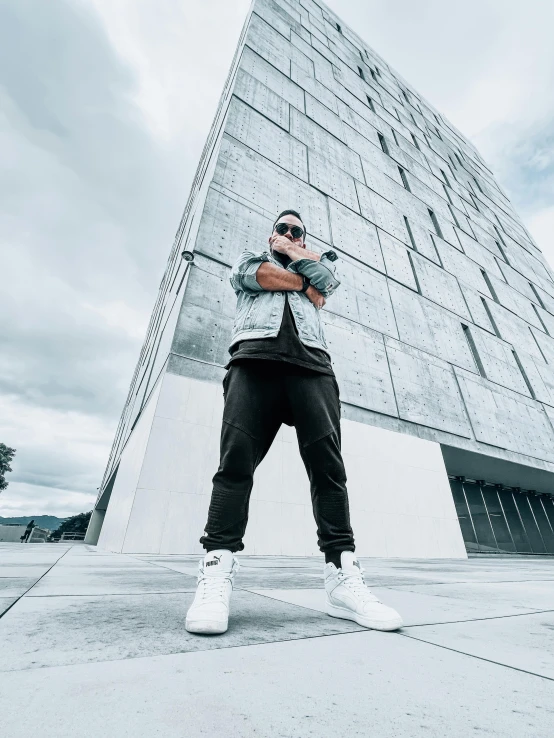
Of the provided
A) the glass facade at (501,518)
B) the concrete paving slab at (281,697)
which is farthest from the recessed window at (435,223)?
the concrete paving slab at (281,697)

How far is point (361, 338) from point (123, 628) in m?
5.63

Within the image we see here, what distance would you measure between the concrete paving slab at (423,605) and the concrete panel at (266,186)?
581 centimetres

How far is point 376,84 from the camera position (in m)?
12.7

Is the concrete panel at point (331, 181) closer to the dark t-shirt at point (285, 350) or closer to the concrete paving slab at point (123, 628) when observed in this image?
the dark t-shirt at point (285, 350)

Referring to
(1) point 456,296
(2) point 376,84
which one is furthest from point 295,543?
(2) point 376,84

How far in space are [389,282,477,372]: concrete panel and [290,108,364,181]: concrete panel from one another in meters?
3.43

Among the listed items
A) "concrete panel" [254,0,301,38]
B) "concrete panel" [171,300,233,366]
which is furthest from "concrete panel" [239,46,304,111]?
"concrete panel" [171,300,233,366]

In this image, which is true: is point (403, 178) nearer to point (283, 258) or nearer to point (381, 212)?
point (381, 212)

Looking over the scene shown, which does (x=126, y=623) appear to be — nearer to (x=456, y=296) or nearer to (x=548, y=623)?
(x=548, y=623)

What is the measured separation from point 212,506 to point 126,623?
1.23 ft

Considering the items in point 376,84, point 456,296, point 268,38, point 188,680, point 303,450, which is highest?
point 376,84

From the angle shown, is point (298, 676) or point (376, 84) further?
point (376, 84)

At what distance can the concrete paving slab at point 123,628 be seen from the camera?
2.01ft

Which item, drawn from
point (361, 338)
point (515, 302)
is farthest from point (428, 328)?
point (515, 302)
